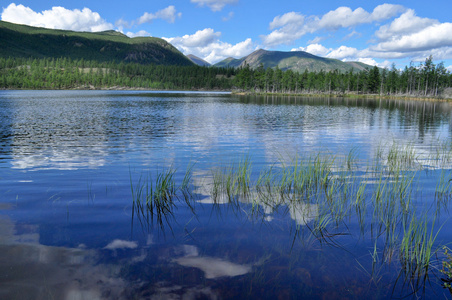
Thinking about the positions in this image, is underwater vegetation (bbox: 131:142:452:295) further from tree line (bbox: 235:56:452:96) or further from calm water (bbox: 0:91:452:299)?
tree line (bbox: 235:56:452:96)

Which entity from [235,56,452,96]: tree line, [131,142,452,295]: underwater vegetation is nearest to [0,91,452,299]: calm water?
[131,142,452,295]: underwater vegetation

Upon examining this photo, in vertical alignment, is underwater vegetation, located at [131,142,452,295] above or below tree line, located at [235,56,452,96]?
below

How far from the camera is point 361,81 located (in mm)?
161500

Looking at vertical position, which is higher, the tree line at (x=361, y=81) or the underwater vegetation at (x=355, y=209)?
the tree line at (x=361, y=81)

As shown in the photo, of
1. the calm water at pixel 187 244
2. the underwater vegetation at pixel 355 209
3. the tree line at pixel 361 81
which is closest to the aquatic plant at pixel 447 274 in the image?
the underwater vegetation at pixel 355 209

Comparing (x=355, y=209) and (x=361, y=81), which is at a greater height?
A: (x=361, y=81)

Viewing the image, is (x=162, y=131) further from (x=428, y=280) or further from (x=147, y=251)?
(x=428, y=280)

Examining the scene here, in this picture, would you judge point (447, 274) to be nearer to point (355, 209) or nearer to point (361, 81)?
point (355, 209)

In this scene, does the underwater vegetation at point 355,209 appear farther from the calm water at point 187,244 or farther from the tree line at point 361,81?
the tree line at point 361,81

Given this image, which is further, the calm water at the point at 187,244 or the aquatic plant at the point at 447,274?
the calm water at the point at 187,244

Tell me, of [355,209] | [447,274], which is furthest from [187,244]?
[355,209]

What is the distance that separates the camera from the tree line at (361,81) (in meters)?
143

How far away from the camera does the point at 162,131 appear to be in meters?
31.4

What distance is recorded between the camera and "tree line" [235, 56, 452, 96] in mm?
143312
